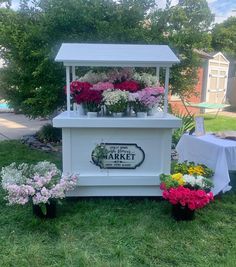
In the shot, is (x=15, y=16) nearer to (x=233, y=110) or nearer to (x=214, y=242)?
(x=214, y=242)

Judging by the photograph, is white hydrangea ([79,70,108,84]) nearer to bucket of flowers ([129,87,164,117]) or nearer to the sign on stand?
bucket of flowers ([129,87,164,117])

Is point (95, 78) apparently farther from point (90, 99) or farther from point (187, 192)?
point (187, 192)

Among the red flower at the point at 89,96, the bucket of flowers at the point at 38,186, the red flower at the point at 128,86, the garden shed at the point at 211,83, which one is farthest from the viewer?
the garden shed at the point at 211,83

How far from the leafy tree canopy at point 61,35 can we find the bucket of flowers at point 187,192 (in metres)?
3.23

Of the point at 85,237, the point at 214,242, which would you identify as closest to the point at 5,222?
the point at 85,237

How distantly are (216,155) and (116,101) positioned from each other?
4.38ft

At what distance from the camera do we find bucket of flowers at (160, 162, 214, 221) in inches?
124

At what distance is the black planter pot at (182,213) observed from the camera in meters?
3.25

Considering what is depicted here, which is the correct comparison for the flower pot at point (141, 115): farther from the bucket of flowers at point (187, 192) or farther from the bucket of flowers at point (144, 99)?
the bucket of flowers at point (187, 192)

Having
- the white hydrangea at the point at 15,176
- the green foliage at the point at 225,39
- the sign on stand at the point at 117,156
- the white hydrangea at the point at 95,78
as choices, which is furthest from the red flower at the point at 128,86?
the green foliage at the point at 225,39

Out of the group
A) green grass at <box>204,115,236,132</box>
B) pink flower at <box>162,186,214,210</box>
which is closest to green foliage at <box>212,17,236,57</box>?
green grass at <box>204,115,236,132</box>

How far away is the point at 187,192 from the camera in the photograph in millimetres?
3168

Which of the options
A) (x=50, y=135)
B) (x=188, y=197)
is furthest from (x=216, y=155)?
(x=50, y=135)

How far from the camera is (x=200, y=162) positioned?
13.5 feet
